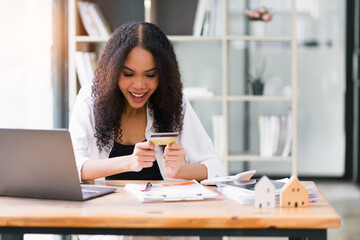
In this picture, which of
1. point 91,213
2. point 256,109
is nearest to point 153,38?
point 91,213

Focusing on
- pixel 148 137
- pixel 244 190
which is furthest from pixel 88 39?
pixel 244 190

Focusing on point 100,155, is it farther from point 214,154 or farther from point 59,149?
point 59,149

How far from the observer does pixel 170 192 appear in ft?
4.72

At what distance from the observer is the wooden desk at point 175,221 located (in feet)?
3.84

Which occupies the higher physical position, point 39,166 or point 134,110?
point 134,110

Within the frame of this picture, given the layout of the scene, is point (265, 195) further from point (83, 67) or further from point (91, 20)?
point (91, 20)

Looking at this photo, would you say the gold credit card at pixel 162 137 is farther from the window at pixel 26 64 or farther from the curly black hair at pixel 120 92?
the window at pixel 26 64

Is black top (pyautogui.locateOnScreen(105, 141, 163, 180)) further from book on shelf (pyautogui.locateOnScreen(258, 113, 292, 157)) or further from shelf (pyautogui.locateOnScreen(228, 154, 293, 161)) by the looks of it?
book on shelf (pyautogui.locateOnScreen(258, 113, 292, 157))

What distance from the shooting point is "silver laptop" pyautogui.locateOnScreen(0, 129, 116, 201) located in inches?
52.4

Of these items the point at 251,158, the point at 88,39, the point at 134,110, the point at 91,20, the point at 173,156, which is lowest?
the point at 251,158

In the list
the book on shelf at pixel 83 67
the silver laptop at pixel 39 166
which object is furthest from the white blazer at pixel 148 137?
the book on shelf at pixel 83 67

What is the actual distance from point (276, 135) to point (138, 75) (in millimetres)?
1699

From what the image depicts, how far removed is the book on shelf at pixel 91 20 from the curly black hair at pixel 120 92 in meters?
1.32

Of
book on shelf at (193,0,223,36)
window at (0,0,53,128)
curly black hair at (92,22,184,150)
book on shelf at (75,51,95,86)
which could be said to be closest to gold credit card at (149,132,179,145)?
curly black hair at (92,22,184,150)
